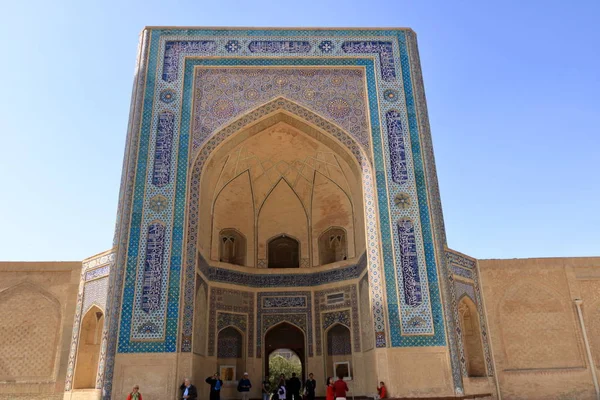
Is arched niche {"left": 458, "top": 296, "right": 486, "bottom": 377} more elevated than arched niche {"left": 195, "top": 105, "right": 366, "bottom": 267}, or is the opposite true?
arched niche {"left": 195, "top": 105, "right": 366, "bottom": 267}

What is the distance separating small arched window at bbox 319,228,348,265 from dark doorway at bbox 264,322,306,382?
147 cm

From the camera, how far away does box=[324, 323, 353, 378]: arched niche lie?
997 cm

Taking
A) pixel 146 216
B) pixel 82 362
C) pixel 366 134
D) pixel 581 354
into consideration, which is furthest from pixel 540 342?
pixel 82 362

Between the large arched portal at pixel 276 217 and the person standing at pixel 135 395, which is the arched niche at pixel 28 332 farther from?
the person standing at pixel 135 395

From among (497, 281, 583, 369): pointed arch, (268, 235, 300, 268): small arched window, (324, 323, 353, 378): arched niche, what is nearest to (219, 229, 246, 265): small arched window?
(268, 235, 300, 268): small arched window

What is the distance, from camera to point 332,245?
1122 cm

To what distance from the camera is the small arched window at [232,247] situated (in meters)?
11.0

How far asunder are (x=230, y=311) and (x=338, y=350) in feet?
7.02

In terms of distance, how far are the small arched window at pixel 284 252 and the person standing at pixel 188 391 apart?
417 cm

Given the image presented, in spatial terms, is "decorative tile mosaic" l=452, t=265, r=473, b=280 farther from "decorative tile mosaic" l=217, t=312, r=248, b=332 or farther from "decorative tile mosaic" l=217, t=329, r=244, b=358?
"decorative tile mosaic" l=217, t=329, r=244, b=358

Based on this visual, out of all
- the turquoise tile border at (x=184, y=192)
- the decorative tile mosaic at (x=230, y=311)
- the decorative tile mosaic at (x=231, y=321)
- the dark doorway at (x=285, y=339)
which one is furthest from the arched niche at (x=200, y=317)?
the dark doorway at (x=285, y=339)

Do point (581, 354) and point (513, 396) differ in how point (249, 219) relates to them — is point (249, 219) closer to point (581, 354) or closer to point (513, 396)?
point (513, 396)

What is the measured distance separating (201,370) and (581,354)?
6530 mm

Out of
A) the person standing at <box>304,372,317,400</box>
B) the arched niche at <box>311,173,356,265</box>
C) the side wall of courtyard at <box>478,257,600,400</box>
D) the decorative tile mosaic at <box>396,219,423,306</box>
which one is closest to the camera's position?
the decorative tile mosaic at <box>396,219,423,306</box>
